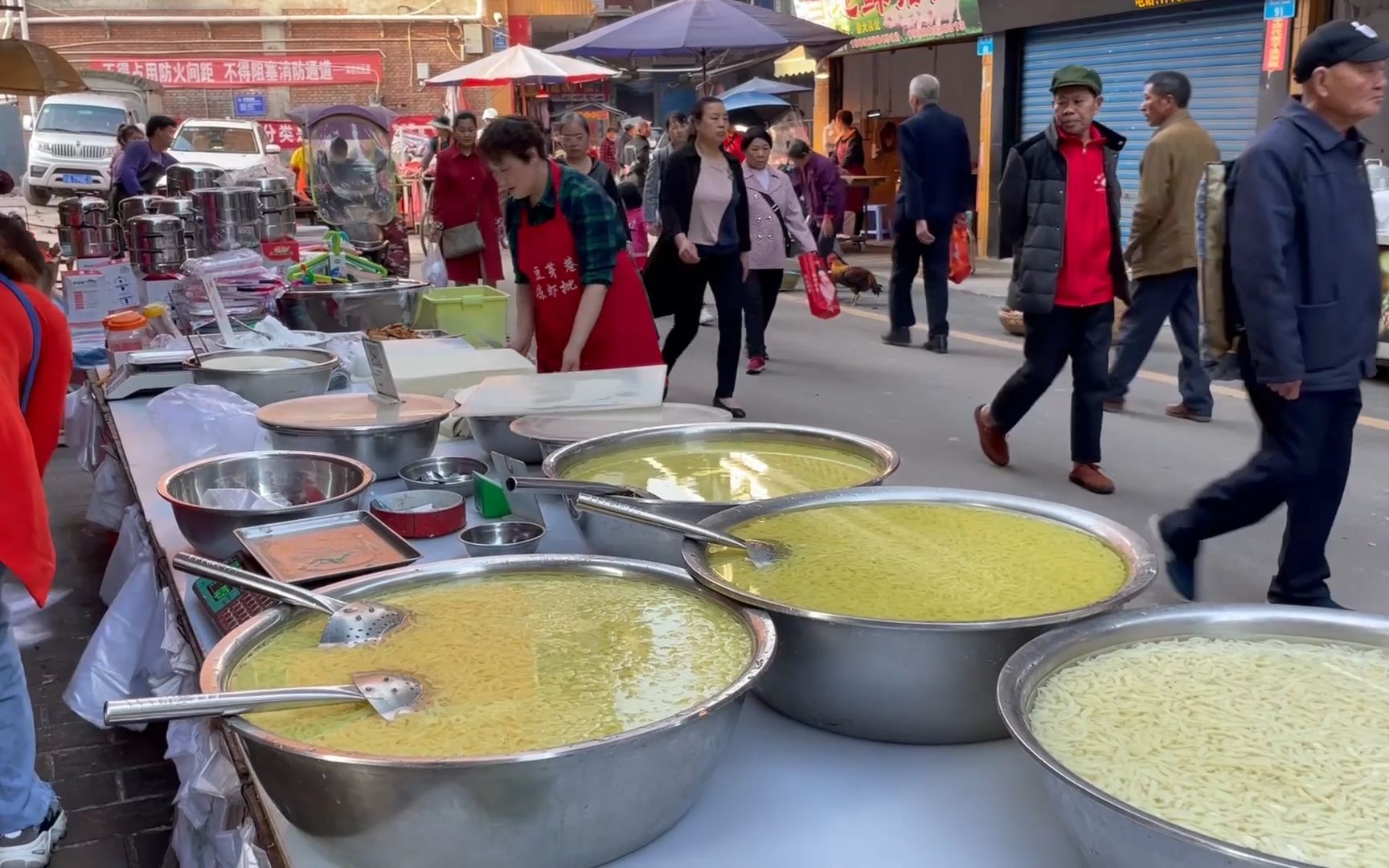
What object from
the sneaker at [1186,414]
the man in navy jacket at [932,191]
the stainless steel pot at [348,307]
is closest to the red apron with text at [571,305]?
the stainless steel pot at [348,307]

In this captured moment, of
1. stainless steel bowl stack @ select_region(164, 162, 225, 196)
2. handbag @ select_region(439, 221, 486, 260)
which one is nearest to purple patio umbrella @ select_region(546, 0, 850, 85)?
handbag @ select_region(439, 221, 486, 260)

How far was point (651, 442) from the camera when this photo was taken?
2.24 m

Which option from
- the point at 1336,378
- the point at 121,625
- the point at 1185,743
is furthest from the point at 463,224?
the point at 1185,743

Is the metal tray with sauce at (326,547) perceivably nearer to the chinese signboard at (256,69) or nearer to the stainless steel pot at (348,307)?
the stainless steel pot at (348,307)

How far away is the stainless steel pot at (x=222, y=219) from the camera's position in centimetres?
505

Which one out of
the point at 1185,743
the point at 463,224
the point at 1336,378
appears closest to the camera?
the point at 1185,743

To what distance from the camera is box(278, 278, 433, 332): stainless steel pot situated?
4.37 metres

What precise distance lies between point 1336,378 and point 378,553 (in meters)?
2.59

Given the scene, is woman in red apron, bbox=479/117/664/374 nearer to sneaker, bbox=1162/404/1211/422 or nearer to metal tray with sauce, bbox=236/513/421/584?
metal tray with sauce, bbox=236/513/421/584

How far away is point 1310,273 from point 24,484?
10.2 feet

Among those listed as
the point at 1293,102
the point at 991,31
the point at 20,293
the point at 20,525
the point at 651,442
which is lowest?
the point at 20,525

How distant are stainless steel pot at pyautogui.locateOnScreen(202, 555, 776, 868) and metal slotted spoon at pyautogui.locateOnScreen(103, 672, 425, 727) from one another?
0.10 feet

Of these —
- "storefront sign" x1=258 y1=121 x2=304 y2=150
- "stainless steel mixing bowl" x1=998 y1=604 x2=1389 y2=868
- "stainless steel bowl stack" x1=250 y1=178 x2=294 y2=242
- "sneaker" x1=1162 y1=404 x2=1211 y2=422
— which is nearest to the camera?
"stainless steel mixing bowl" x1=998 y1=604 x2=1389 y2=868

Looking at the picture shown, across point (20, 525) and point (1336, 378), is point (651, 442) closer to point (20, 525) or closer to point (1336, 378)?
point (20, 525)
